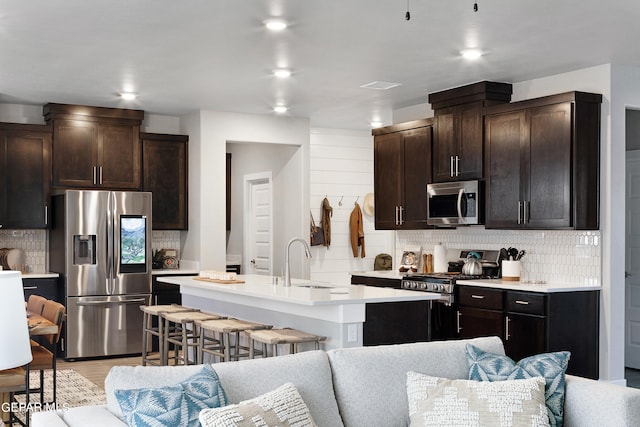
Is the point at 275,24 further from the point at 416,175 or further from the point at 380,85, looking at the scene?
the point at 416,175

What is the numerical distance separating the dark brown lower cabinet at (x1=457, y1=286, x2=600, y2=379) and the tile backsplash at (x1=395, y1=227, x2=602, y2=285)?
287mm

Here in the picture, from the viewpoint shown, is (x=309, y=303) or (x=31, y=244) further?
(x=31, y=244)

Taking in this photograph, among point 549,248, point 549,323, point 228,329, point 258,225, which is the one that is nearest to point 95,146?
point 258,225

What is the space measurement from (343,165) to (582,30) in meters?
5.57

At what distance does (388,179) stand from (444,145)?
101cm

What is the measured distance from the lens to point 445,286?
701cm

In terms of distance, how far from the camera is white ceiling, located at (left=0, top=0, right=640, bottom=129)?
4742 mm

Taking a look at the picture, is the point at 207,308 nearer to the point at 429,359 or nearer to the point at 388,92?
the point at 388,92

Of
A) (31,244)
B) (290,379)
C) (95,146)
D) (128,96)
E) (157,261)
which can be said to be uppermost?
(128,96)

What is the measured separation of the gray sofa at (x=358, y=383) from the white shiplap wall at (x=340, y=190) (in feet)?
23.0

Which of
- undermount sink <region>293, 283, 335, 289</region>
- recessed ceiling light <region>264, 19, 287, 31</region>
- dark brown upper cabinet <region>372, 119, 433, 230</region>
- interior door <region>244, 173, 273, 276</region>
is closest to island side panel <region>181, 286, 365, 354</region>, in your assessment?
undermount sink <region>293, 283, 335, 289</region>

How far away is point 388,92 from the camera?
7578 millimetres

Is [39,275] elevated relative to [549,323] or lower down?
elevated

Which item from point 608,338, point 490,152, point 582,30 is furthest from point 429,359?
point 490,152
